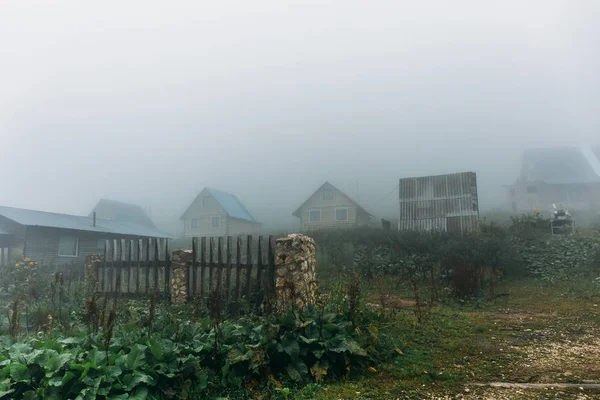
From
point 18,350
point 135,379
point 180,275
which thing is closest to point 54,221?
point 180,275

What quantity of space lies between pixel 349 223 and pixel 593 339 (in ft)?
97.9

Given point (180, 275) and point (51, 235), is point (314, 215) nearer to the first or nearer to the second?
point (51, 235)

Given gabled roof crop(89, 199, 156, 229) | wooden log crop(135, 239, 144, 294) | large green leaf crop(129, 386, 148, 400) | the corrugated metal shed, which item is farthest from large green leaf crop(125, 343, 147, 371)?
gabled roof crop(89, 199, 156, 229)

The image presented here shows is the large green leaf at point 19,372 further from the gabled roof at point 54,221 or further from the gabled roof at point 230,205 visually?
the gabled roof at point 230,205

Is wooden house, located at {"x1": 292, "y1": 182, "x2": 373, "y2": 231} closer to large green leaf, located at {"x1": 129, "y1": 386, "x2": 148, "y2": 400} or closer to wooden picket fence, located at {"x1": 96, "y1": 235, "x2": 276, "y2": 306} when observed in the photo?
wooden picket fence, located at {"x1": 96, "y1": 235, "x2": 276, "y2": 306}

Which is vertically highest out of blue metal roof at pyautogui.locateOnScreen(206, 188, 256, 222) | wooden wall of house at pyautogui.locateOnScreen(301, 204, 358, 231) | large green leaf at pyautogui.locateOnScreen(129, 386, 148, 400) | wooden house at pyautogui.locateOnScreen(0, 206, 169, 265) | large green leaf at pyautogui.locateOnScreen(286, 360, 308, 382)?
blue metal roof at pyautogui.locateOnScreen(206, 188, 256, 222)

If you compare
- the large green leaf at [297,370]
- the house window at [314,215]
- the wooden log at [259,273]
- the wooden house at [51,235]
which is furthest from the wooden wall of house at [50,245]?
the house window at [314,215]

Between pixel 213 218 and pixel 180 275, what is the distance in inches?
1209

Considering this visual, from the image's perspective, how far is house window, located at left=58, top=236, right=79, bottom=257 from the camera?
2260 centimetres

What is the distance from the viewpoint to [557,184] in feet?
141

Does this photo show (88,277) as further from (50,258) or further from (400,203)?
(400,203)

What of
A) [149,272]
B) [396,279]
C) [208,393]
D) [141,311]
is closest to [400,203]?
[396,279]

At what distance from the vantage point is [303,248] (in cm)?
764

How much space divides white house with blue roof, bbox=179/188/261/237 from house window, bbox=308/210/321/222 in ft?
19.1
